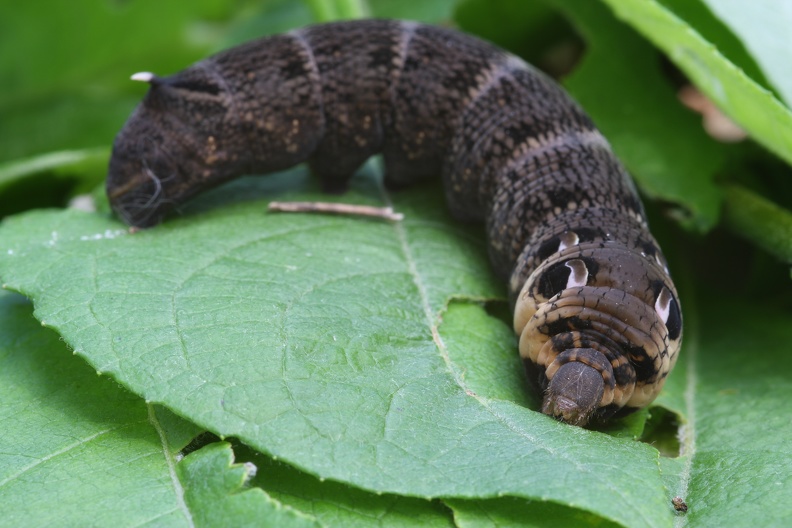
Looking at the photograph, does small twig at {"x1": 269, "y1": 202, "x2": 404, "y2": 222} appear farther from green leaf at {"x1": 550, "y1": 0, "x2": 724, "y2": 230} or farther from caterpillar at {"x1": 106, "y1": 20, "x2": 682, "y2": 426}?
green leaf at {"x1": 550, "y1": 0, "x2": 724, "y2": 230}

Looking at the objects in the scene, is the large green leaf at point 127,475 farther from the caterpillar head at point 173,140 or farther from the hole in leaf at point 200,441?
the caterpillar head at point 173,140

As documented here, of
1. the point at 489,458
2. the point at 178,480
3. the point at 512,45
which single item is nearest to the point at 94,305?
the point at 178,480

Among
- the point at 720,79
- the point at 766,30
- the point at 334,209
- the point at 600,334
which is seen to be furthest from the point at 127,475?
the point at 766,30

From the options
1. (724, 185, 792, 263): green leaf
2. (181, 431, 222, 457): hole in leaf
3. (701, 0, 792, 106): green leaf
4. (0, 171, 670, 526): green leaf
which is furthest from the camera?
(724, 185, 792, 263): green leaf

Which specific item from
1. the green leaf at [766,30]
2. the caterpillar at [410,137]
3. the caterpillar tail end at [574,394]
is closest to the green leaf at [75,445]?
the caterpillar at [410,137]

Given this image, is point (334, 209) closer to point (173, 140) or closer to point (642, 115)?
point (173, 140)

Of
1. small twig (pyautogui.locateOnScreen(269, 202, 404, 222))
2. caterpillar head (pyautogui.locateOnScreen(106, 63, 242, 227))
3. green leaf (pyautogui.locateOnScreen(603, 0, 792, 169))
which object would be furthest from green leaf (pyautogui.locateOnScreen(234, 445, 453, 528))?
green leaf (pyautogui.locateOnScreen(603, 0, 792, 169))

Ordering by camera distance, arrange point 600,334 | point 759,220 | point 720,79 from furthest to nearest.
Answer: point 759,220
point 720,79
point 600,334
